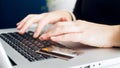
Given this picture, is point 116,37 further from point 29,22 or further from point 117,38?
point 29,22

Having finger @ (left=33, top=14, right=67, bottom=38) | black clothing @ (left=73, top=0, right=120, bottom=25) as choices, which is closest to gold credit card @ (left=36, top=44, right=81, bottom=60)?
finger @ (left=33, top=14, right=67, bottom=38)

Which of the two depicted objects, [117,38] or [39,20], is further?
[39,20]

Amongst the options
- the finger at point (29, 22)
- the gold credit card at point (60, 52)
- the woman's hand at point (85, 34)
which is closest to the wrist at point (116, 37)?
the woman's hand at point (85, 34)

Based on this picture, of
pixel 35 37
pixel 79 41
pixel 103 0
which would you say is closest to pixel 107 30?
pixel 79 41

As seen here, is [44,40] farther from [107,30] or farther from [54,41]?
[107,30]

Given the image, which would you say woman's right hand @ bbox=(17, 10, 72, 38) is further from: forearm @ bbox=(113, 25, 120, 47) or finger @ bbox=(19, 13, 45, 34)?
forearm @ bbox=(113, 25, 120, 47)

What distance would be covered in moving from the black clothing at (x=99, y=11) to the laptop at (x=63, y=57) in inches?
12.9

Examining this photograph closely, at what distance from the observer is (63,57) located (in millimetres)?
529

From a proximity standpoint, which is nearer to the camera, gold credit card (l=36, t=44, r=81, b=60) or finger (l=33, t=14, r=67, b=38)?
gold credit card (l=36, t=44, r=81, b=60)

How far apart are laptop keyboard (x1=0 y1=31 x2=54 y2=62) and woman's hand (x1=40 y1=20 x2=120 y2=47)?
3cm

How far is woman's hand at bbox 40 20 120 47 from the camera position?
61cm

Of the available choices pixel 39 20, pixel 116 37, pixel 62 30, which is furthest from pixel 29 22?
pixel 116 37

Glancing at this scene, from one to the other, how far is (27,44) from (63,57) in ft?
0.43

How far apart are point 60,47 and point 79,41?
5 centimetres
